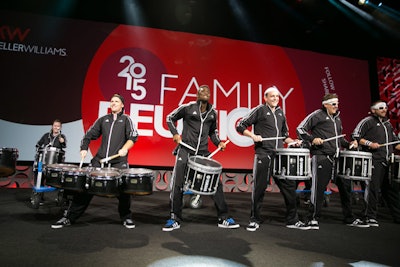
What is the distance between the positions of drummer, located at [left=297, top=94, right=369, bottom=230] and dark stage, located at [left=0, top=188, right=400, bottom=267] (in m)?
0.31

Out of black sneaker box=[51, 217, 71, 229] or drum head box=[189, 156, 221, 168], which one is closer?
drum head box=[189, 156, 221, 168]

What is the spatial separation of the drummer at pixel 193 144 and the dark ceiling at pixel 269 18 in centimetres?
406

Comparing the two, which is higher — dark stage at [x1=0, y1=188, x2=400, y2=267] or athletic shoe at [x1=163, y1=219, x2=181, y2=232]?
athletic shoe at [x1=163, y1=219, x2=181, y2=232]

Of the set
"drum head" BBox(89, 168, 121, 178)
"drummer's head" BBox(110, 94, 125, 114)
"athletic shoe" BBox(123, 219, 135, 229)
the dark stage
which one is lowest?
the dark stage

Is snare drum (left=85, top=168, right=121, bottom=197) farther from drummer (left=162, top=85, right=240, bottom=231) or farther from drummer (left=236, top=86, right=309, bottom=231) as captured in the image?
drummer (left=236, top=86, right=309, bottom=231)

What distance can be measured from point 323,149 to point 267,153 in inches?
28.3

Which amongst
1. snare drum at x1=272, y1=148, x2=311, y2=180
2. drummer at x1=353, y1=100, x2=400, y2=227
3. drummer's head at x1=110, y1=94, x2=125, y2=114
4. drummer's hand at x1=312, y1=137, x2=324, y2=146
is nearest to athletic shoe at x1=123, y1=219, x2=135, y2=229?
drummer's head at x1=110, y1=94, x2=125, y2=114

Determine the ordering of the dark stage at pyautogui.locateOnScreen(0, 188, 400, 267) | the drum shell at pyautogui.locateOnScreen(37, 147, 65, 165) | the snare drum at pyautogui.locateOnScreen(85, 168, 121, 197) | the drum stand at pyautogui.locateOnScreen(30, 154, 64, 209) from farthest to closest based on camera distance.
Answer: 1. the drum shell at pyautogui.locateOnScreen(37, 147, 65, 165)
2. the drum stand at pyautogui.locateOnScreen(30, 154, 64, 209)
3. the snare drum at pyautogui.locateOnScreen(85, 168, 121, 197)
4. the dark stage at pyautogui.locateOnScreen(0, 188, 400, 267)

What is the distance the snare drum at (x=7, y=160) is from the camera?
3197mm

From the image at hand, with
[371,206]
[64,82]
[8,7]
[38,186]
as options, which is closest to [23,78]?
[64,82]

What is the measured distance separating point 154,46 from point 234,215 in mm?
4199

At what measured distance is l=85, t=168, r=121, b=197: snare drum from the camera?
9.68 ft

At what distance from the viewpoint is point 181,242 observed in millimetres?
2934

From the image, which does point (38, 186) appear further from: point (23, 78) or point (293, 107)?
point (293, 107)
